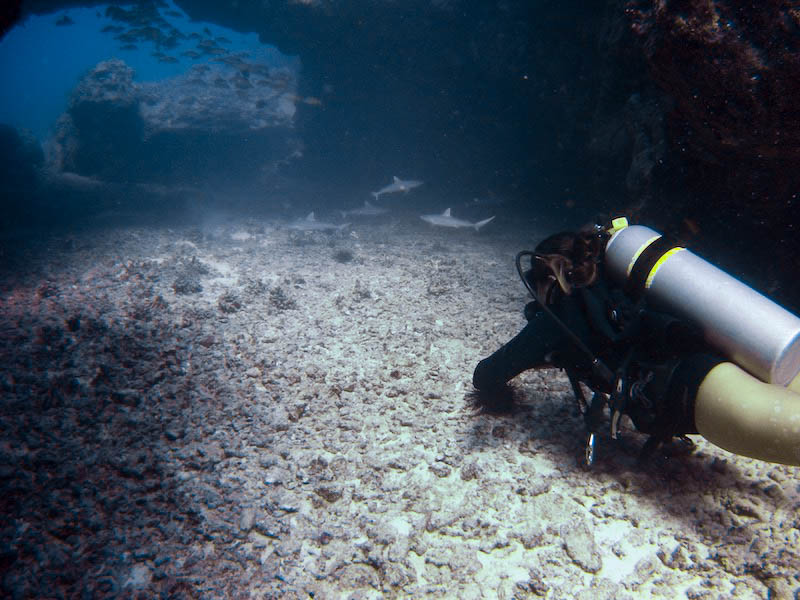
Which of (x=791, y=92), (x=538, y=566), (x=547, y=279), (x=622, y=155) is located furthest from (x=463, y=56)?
(x=538, y=566)

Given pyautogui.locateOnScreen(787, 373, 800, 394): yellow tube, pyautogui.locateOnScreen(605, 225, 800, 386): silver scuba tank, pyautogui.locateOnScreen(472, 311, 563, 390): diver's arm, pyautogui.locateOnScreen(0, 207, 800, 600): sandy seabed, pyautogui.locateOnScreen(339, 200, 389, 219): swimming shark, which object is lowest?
pyautogui.locateOnScreen(0, 207, 800, 600): sandy seabed

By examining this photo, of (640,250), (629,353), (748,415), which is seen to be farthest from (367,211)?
(748,415)

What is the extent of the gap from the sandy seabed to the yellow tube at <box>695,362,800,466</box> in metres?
0.78

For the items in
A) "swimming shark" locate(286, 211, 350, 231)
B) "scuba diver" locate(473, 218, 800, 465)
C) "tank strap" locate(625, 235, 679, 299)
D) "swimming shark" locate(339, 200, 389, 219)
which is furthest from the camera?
"swimming shark" locate(339, 200, 389, 219)

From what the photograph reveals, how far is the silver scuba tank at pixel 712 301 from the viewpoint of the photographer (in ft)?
7.34

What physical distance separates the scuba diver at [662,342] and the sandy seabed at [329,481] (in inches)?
22.6

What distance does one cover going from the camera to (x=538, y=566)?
240 cm

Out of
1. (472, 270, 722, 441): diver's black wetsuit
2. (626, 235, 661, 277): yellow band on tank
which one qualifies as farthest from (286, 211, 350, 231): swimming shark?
(626, 235, 661, 277): yellow band on tank

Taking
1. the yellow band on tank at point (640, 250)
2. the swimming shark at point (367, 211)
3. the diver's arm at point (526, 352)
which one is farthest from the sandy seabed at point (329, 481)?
the swimming shark at point (367, 211)

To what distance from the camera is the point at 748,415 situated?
2094 millimetres

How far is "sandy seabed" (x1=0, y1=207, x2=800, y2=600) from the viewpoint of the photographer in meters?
2.30

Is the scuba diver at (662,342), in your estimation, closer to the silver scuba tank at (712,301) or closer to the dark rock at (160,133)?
the silver scuba tank at (712,301)

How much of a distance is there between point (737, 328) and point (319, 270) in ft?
23.4

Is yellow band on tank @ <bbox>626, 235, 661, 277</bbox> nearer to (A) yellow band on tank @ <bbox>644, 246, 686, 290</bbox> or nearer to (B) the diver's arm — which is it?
(A) yellow band on tank @ <bbox>644, 246, 686, 290</bbox>
